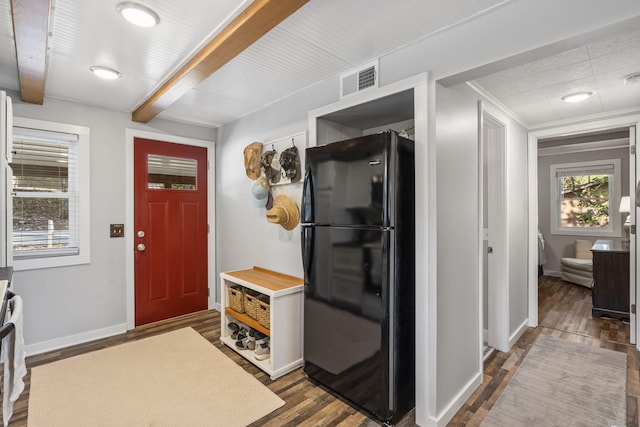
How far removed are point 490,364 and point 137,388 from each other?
9.26 ft

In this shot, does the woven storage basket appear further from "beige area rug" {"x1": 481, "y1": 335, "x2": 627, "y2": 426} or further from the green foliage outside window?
the green foliage outside window

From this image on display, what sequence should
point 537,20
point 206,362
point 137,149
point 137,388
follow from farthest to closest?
point 137,149, point 206,362, point 137,388, point 537,20

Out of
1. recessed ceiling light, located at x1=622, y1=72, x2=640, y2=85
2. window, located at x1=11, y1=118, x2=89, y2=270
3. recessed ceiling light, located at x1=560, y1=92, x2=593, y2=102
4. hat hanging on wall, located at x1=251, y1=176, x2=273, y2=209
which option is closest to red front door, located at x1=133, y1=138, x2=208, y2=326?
window, located at x1=11, y1=118, x2=89, y2=270

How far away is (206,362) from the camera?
267cm

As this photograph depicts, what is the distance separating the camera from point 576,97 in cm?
267

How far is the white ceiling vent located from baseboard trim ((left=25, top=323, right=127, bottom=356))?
10.8ft

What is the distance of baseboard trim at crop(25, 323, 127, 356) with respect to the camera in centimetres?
288

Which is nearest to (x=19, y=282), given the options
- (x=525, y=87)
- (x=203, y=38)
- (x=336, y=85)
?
(x=203, y=38)

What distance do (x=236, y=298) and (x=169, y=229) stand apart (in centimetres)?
137

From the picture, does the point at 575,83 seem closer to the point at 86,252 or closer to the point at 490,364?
the point at 490,364

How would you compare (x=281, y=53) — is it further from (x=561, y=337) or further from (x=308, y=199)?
(x=561, y=337)

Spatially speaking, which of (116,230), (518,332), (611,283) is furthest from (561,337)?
(116,230)

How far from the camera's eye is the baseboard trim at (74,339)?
2.88 m

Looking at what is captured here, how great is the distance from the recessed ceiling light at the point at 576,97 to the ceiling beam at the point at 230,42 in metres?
2.50
